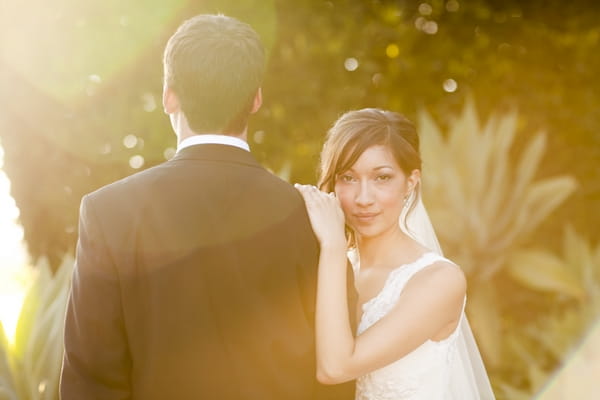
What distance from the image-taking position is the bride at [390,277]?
10.3ft

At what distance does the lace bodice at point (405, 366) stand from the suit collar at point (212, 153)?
125 centimetres

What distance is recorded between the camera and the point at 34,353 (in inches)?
177

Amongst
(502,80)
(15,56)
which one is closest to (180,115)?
(15,56)

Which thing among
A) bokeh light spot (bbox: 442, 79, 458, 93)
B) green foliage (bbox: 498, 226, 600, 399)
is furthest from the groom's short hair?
bokeh light spot (bbox: 442, 79, 458, 93)

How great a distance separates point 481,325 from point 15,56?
503 centimetres

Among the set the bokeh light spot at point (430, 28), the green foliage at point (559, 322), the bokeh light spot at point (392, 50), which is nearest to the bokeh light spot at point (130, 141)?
the bokeh light spot at point (392, 50)

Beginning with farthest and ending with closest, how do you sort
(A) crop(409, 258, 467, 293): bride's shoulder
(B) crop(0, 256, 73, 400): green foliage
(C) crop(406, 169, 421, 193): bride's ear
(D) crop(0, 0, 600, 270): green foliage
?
1. (D) crop(0, 0, 600, 270): green foliage
2. (B) crop(0, 256, 73, 400): green foliage
3. (C) crop(406, 169, 421, 193): bride's ear
4. (A) crop(409, 258, 467, 293): bride's shoulder

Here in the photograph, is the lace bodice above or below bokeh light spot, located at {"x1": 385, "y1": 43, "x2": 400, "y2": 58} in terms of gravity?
below

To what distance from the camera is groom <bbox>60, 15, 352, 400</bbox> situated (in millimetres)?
2371

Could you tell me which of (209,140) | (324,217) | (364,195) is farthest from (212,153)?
(364,195)

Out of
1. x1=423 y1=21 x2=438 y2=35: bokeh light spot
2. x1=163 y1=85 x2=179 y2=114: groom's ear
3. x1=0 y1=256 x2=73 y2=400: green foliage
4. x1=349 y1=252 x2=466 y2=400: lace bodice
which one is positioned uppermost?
x1=423 y1=21 x2=438 y2=35: bokeh light spot

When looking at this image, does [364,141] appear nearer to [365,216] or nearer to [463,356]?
[365,216]

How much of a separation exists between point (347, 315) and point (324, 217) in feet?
1.36

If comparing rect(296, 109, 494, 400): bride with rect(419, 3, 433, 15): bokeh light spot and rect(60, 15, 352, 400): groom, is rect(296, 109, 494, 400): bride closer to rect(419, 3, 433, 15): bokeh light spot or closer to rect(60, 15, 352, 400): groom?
rect(60, 15, 352, 400): groom
